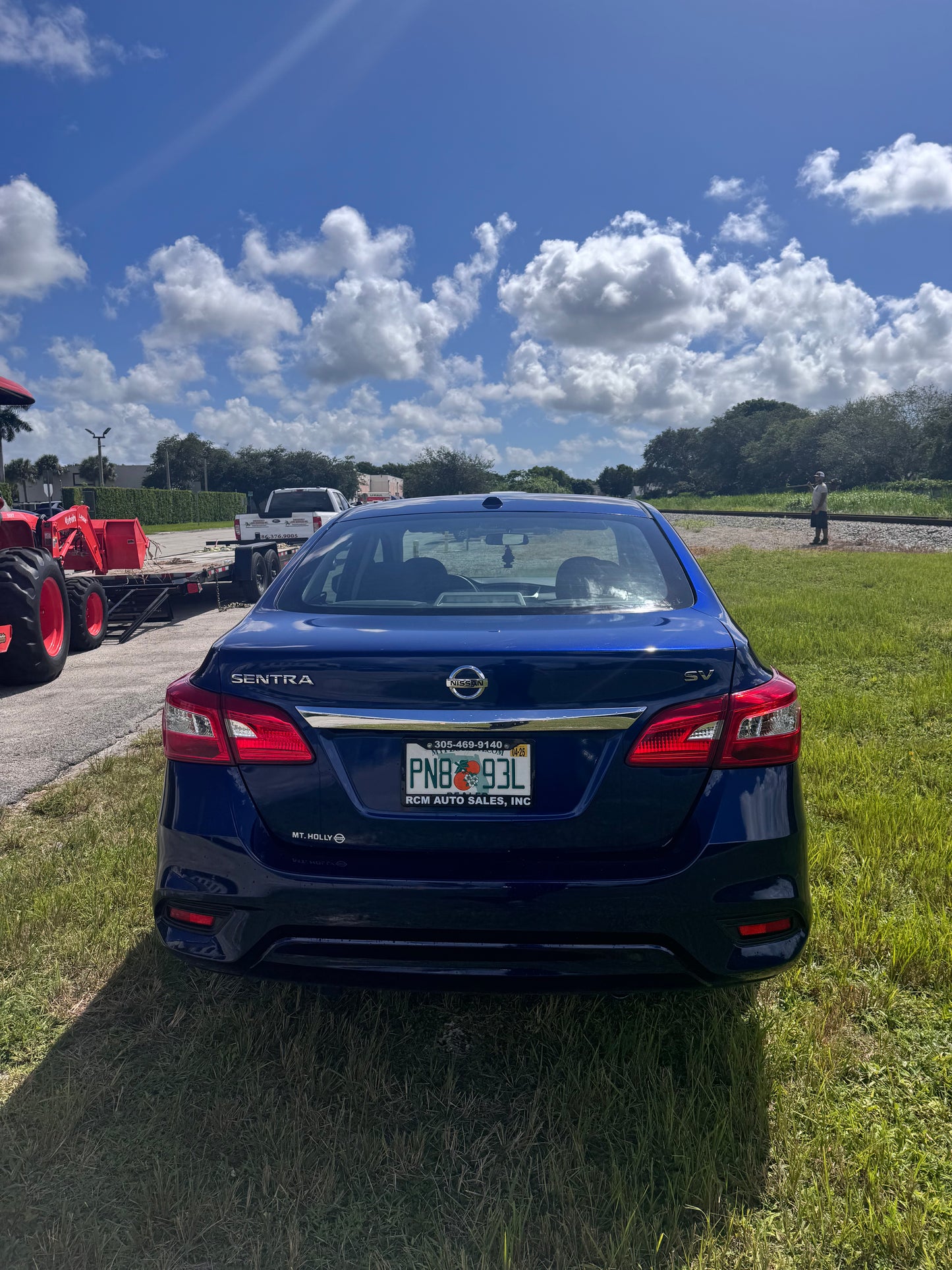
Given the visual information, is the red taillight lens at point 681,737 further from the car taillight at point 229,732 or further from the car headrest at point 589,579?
the car taillight at point 229,732

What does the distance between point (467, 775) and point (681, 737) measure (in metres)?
0.51

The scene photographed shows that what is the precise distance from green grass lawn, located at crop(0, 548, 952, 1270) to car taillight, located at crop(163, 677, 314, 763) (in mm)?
951

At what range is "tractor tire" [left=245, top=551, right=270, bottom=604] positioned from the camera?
1228 cm

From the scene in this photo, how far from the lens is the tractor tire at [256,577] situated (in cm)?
1228

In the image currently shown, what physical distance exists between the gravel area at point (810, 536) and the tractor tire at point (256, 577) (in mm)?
11046

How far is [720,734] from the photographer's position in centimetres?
215

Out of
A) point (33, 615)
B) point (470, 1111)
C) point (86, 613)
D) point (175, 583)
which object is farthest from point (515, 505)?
point (175, 583)

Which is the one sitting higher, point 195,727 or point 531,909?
point 195,727

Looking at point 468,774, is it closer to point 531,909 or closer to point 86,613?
point 531,909

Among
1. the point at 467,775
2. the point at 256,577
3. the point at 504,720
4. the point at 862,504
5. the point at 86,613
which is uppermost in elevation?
the point at 862,504

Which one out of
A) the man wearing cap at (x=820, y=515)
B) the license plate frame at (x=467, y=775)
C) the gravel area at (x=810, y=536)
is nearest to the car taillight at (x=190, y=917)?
the license plate frame at (x=467, y=775)

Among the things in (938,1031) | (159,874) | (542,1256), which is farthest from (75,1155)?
(938,1031)

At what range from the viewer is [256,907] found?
2229mm

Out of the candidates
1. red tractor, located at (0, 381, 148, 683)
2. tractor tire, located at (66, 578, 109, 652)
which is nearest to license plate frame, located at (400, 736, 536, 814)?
red tractor, located at (0, 381, 148, 683)
